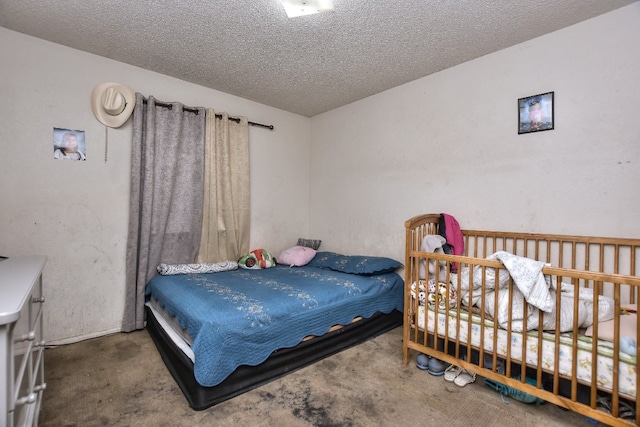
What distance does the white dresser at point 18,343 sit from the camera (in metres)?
0.75

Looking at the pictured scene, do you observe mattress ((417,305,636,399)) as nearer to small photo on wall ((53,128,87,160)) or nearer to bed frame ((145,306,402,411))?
bed frame ((145,306,402,411))

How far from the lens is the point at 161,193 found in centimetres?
275

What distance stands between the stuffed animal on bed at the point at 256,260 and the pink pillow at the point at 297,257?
0.14 meters

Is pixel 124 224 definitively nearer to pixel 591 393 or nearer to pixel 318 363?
pixel 318 363

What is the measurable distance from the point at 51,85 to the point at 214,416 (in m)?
2.71

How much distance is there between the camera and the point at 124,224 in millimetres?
2639

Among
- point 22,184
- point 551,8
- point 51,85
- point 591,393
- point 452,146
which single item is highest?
point 551,8

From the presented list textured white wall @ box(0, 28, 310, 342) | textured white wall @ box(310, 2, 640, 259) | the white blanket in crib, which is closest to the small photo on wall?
textured white wall @ box(0, 28, 310, 342)

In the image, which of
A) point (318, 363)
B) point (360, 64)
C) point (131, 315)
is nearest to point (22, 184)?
point (131, 315)

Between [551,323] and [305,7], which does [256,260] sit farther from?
[551,323]

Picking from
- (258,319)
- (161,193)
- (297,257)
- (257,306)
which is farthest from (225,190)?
(258,319)

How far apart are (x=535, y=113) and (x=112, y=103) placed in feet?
11.1

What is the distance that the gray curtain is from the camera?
260 centimetres

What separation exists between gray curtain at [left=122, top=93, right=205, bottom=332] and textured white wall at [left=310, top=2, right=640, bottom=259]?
1711mm
